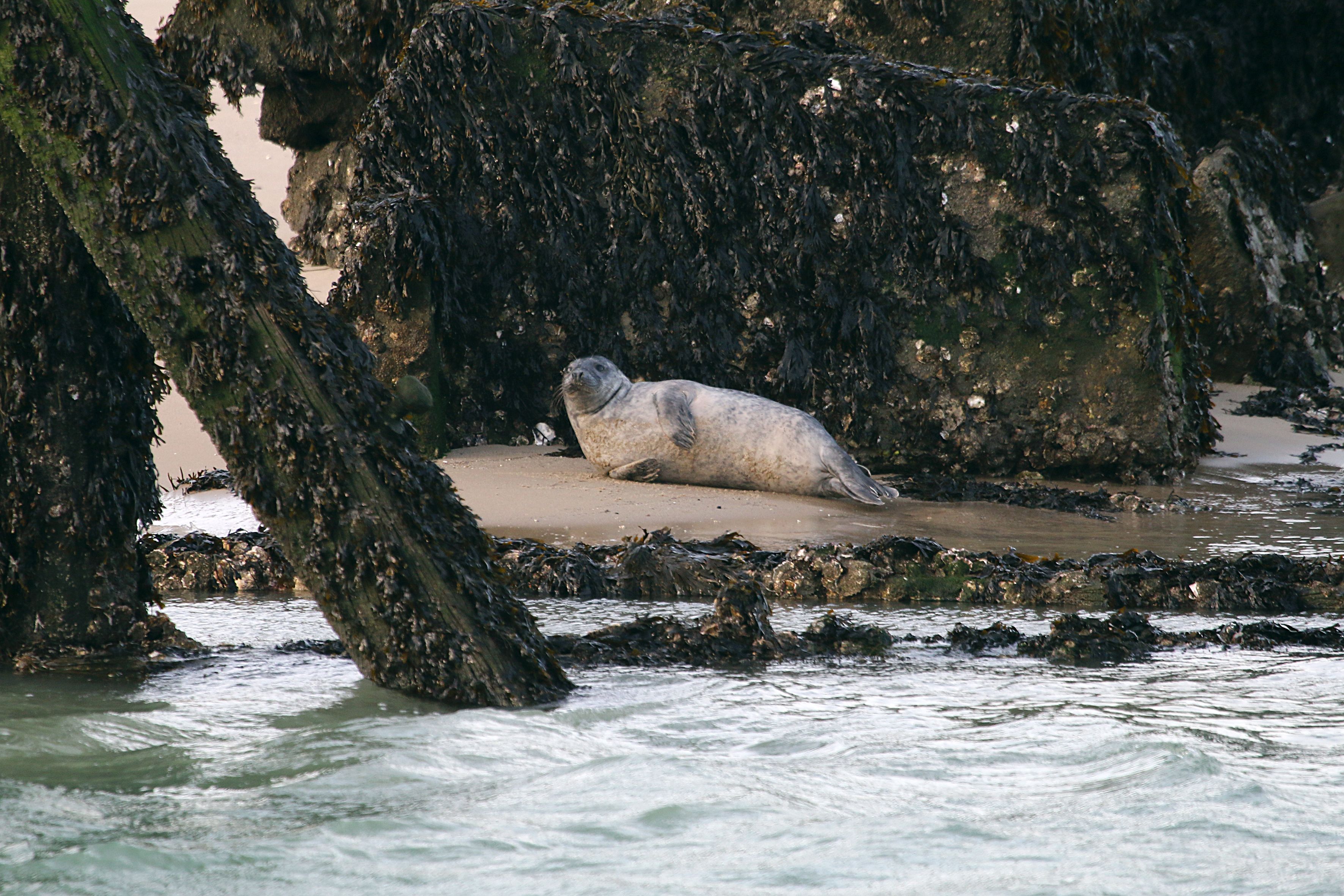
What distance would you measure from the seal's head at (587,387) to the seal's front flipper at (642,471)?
38 centimetres

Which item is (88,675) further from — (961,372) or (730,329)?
(961,372)

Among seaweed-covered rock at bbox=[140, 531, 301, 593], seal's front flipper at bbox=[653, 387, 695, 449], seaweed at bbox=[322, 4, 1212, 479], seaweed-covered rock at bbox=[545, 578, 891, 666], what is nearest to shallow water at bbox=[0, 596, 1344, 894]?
seaweed-covered rock at bbox=[545, 578, 891, 666]

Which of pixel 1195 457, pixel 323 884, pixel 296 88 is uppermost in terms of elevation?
pixel 296 88

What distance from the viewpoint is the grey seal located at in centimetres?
628

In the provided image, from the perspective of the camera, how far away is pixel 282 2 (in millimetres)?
10023

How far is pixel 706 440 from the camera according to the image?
6.41m

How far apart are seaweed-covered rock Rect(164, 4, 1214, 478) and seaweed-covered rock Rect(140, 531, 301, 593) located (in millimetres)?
2414

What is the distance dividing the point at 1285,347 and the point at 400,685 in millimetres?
8837

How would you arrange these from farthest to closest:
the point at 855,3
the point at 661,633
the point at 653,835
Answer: the point at 855,3 → the point at 661,633 → the point at 653,835

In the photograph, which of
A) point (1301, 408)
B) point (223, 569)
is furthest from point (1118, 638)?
point (1301, 408)

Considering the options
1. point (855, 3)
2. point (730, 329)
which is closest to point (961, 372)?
point (730, 329)

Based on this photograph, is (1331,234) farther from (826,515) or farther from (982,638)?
(982,638)

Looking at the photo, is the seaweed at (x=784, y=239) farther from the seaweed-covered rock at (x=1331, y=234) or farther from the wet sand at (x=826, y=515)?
the seaweed-covered rock at (x=1331, y=234)

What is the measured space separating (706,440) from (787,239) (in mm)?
1514
